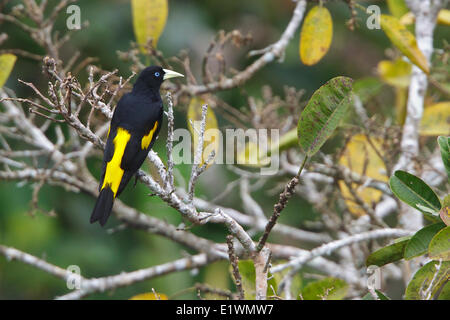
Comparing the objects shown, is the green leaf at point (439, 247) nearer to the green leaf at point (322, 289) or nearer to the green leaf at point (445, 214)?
the green leaf at point (445, 214)

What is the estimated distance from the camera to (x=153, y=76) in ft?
10.1

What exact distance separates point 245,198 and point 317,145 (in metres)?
1.57

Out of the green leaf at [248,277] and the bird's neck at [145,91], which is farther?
the bird's neck at [145,91]

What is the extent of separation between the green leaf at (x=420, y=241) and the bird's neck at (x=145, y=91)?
131cm

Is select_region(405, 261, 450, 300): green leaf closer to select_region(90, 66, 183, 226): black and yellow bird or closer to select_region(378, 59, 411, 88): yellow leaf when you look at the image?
select_region(90, 66, 183, 226): black and yellow bird

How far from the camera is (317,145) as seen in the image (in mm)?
2070

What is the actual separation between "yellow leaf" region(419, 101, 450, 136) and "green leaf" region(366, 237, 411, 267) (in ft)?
3.93

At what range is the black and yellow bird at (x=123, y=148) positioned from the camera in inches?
101

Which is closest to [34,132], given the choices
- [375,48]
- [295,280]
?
[295,280]

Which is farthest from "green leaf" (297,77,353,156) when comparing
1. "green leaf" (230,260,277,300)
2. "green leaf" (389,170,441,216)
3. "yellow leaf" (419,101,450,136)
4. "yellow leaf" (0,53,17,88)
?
"yellow leaf" (0,53,17,88)

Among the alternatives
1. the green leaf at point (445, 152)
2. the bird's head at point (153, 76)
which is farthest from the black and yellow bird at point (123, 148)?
the green leaf at point (445, 152)

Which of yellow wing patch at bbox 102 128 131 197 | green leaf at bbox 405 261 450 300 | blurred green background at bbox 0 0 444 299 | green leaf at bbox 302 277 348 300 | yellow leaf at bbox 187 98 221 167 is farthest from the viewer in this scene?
blurred green background at bbox 0 0 444 299

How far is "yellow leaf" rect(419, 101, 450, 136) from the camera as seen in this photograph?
3365mm
